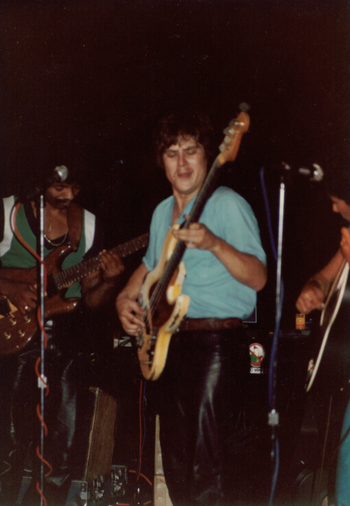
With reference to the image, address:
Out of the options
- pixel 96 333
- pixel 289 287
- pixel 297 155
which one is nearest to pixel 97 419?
pixel 96 333

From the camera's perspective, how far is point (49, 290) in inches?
117

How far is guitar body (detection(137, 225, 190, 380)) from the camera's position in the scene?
205 cm

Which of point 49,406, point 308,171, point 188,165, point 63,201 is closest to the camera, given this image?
point 308,171

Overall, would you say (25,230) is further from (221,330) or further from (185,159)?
(221,330)

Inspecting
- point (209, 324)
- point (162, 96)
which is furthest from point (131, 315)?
point (162, 96)

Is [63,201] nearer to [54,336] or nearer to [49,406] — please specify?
[54,336]

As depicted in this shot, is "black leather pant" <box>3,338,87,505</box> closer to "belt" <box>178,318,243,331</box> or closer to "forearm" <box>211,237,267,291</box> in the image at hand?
"belt" <box>178,318,243,331</box>

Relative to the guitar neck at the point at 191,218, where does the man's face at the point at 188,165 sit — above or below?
above

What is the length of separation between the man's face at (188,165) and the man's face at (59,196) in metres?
1.07

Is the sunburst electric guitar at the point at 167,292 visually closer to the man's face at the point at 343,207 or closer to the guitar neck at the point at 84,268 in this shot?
the man's face at the point at 343,207

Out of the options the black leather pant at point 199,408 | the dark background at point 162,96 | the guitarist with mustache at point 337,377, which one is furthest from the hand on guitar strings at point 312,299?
the dark background at point 162,96

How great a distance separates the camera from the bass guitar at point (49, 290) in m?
2.90

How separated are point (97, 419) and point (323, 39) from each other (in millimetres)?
2606

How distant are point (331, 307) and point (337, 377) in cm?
31
